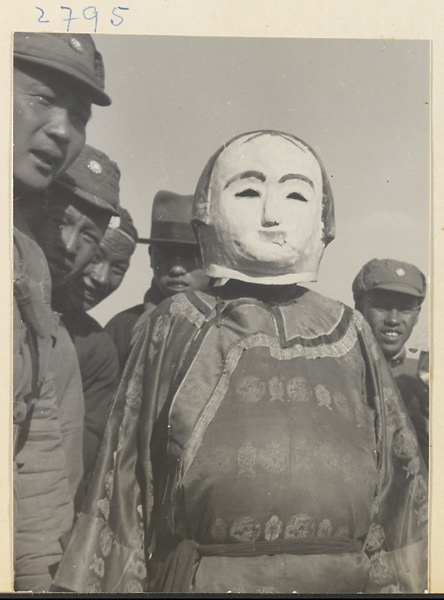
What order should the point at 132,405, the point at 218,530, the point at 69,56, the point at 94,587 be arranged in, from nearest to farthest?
the point at 218,530, the point at 94,587, the point at 132,405, the point at 69,56

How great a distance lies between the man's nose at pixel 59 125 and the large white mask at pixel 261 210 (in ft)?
1.84

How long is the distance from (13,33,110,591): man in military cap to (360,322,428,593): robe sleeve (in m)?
1.13

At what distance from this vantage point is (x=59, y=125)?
3.90m

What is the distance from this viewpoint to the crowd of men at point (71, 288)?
3.77m

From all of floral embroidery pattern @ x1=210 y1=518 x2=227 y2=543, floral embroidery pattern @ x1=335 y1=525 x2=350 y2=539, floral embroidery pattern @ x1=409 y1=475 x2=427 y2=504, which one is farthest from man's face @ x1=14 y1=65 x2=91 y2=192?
floral embroidery pattern @ x1=409 y1=475 x2=427 y2=504

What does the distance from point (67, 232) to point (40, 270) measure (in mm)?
197

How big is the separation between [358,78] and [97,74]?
3.36 ft

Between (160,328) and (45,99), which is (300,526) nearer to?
(160,328)

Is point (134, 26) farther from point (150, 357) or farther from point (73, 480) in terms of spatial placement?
point (73, 480)

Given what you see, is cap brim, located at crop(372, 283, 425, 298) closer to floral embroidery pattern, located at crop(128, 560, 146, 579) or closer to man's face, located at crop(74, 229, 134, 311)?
man's face, located at crop(74, 229, 134, 311)

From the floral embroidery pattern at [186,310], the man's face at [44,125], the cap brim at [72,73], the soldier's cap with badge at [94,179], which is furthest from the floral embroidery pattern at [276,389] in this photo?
the cap brim at [72,73]

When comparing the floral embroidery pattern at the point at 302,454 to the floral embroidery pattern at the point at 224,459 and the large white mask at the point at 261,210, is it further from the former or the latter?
the large white mask at the point at 261,210

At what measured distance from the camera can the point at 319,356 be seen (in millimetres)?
3770

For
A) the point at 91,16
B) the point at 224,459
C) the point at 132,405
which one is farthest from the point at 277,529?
the point at 91,16
